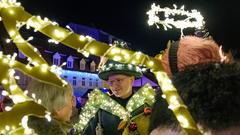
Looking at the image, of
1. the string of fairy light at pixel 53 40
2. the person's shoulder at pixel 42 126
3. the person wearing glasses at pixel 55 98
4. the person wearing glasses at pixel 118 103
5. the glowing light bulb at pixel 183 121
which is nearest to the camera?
the glowing light bulb at pixel 183 121

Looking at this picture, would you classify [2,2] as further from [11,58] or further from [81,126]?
[81,126]

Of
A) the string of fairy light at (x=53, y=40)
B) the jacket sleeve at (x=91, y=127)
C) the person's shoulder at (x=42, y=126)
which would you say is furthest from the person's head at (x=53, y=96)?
the string of fairy light at (x=53, y=40)

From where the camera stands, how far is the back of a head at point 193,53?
1316 millimetres

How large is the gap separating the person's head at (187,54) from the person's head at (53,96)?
1.38 meters

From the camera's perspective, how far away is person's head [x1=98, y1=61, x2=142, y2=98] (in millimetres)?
3875

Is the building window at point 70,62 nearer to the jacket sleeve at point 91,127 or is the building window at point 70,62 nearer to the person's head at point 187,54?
the jacket sleeve at point 91,127

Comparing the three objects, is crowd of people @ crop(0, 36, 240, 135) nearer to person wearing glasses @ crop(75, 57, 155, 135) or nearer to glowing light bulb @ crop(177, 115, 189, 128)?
glowing light bulb @ crop(177, 115, 189, 128)

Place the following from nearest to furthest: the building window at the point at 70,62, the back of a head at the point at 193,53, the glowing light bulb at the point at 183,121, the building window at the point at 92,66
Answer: the glowing light bulb at the point at 183,121 → the back of a head at the point at 193,53 → the building window at the point at 70,62 → the building window at the point at 92,66

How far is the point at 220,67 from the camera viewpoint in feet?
3.58

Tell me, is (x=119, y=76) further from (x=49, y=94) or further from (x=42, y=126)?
(x=42, y=126)

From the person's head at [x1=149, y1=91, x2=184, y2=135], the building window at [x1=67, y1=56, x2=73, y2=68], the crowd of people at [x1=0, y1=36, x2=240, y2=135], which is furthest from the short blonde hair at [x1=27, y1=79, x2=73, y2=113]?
the building window at [x1=67, y1=56, x2=73, y2=68]

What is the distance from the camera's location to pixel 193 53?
1.34m

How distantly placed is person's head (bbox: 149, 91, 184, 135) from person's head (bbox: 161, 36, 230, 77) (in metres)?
0.23

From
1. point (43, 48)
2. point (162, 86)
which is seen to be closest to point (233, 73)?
point (162, 86)
